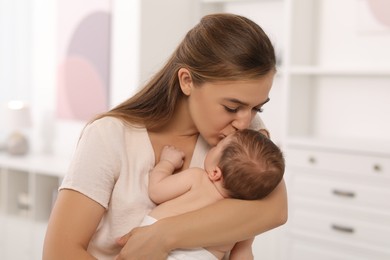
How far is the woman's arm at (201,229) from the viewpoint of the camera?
151 centimetres

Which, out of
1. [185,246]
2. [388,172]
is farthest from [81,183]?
[388,172]

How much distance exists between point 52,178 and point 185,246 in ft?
10.2

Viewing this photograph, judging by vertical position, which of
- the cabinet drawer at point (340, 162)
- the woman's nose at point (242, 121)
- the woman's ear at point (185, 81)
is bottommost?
the cabinet drawer at point (340, 162)

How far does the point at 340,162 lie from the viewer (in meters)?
3.50

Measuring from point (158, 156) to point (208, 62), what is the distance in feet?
1.03

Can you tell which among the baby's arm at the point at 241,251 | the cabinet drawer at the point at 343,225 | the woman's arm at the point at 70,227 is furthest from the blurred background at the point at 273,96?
the woman's arm at the point at 70,227

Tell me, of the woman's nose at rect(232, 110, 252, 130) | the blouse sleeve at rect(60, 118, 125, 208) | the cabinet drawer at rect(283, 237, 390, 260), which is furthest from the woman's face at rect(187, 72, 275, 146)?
the cabinet drawer at rect(283, 237, 390, 260)

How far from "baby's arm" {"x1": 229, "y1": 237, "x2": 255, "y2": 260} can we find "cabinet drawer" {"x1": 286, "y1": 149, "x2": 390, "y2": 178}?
183 cm

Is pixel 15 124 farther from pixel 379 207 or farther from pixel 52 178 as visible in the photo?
pixel 379 207

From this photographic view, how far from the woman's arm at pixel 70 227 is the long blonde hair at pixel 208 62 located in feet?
0.89

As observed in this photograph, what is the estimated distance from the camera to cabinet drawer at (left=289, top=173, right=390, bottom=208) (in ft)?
11.0

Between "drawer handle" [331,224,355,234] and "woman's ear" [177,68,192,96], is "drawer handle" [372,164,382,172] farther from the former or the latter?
"woman's ear" [177,68,192,96]

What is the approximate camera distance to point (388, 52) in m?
3.72

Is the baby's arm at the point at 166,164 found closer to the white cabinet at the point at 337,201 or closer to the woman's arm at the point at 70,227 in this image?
the woman's arm at the point at 70,227
